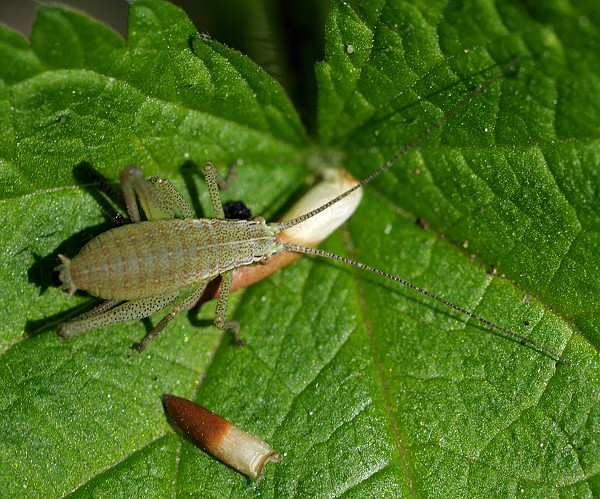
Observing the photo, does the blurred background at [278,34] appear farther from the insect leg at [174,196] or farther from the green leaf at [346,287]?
the insect leg at [174,196]

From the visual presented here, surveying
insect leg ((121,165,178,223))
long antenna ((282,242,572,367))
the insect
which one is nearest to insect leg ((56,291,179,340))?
the insect

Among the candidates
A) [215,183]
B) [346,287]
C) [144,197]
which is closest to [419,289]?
[346,287]

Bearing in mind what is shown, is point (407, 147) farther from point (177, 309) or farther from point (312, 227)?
point (177, 309)

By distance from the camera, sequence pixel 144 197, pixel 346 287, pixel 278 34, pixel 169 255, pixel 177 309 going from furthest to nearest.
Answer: pixel 278 34 → pixel 346 287 → pixel 177 309 → pixel 144 197 → pixel 169 255

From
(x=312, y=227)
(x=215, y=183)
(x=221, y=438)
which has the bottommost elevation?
(x=221, y=438)

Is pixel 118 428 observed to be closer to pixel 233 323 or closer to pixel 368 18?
pixel 233 323

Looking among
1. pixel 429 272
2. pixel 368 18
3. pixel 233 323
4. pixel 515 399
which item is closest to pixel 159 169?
pixel 233 323

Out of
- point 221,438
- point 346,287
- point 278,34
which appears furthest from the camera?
point 278,34

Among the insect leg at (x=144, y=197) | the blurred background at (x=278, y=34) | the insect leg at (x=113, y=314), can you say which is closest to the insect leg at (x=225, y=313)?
the insect leg at (x=113, y=314)

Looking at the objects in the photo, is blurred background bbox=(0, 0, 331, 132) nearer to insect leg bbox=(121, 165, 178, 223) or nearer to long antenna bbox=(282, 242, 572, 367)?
long antenna bbox=(282, 242, 572, 367)
